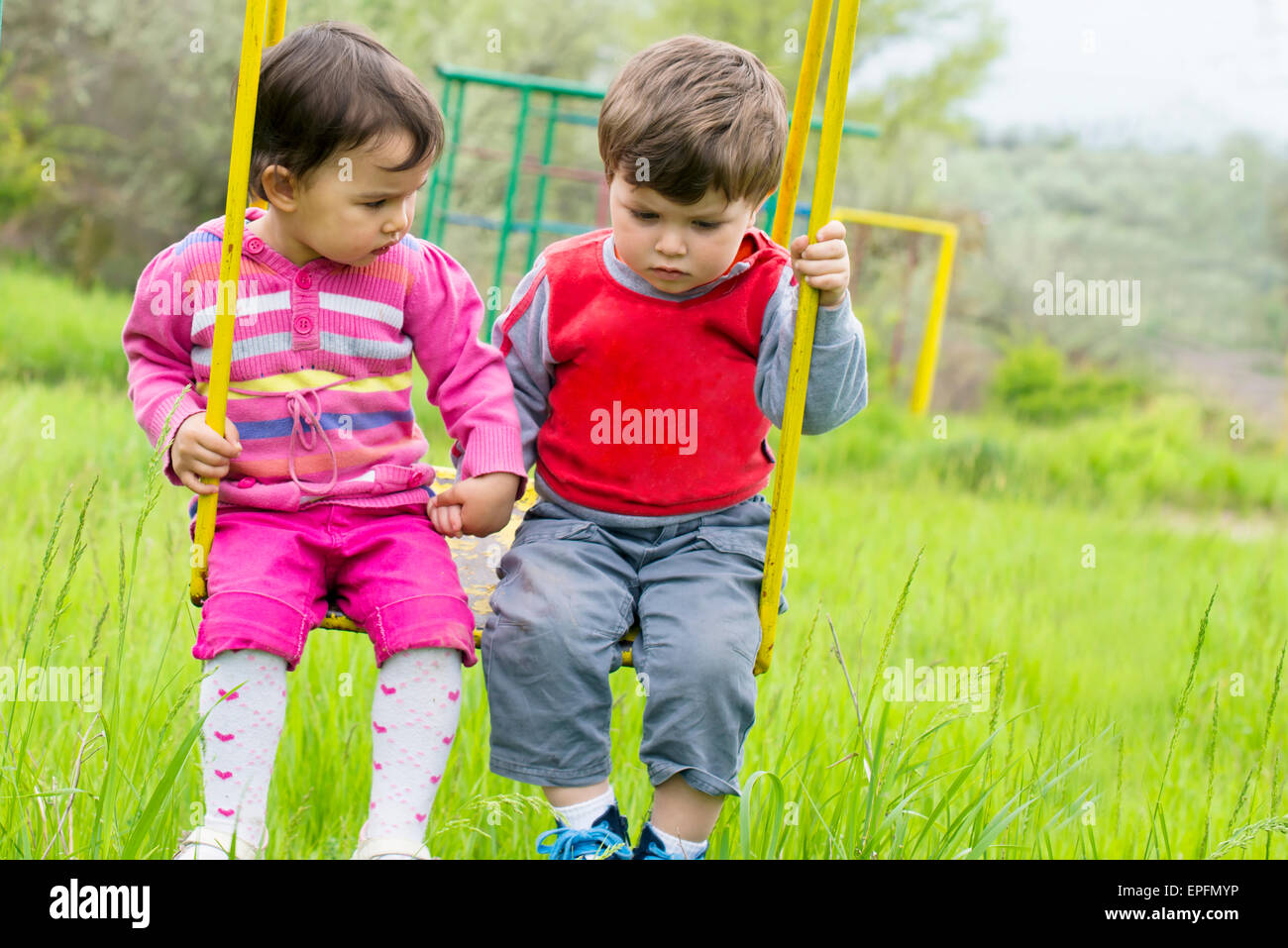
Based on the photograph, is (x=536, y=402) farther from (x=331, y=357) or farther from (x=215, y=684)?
(x=215, y=684)

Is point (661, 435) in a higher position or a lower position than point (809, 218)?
lower

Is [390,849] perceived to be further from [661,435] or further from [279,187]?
[279,187]

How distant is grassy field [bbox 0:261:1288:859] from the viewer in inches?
81.4

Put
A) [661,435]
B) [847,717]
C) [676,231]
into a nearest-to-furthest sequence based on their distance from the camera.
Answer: [676,231] < [661,435] < [847,717]

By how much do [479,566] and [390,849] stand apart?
0.60 metres

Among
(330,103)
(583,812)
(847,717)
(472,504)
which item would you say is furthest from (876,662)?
(330,103)

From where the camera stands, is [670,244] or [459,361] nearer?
[670,244]

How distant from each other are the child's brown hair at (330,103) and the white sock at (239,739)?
29.2 inches

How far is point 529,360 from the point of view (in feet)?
7.61

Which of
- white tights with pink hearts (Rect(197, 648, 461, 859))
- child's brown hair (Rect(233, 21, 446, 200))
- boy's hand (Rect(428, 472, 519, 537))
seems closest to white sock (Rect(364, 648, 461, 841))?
white tights with pink hearts (Rect(197, 648, 461, 859))

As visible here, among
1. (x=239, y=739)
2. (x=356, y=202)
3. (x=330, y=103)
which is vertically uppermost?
(x=330, y=103)

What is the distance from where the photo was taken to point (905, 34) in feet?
42.9
